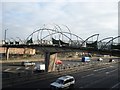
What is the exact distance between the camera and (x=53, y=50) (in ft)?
229

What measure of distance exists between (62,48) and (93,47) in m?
13.0

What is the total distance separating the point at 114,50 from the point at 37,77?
18.5 metres

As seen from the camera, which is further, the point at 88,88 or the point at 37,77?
the point at 37,77

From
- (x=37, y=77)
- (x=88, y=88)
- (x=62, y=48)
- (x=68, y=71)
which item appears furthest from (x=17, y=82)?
(x=68, y=71)

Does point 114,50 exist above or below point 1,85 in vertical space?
above

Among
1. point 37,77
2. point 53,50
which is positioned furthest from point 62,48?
point 37,77

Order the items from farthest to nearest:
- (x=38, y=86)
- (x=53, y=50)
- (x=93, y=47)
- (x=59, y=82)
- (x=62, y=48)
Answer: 1. (x=53, y=50)
2. (x=62, y=48)
3. (x=93, y=47)
4. (x=38, y=86)
5. (x=59, y=82)

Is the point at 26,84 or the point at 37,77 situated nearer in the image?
the point at 26,84

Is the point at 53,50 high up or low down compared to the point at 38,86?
up

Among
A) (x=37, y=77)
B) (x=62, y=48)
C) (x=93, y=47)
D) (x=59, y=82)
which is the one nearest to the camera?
(x=59, y=82)

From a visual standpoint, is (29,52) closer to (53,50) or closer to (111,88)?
(53,50)

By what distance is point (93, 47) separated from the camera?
5228 cm

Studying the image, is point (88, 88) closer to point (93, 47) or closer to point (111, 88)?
point (111, 88)

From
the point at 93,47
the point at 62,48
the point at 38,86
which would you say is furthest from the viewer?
the point at 62,48
